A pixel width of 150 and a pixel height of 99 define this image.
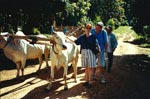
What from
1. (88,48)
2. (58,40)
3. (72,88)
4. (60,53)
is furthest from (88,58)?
(58,40)

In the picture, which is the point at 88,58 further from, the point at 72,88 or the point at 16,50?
the point at 16,50

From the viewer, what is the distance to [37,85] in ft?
36.0

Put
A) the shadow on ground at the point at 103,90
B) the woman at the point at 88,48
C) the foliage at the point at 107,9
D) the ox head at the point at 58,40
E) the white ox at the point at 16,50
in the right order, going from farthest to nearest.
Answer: the foliage at the point at 107,9
the white ox at the point at 16,50
the woman at the point at 88,48
the shadow on ground at the point at 103,90
the ox head at the point at 58,40

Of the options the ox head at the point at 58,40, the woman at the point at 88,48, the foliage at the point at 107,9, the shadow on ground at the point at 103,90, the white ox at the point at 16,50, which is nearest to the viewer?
the ox head at the point at 58,40

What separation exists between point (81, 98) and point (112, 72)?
15.5 feet

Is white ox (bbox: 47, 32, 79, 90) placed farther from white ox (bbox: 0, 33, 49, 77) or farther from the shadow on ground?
white ox (bbox: 0, 33, 49, 77)

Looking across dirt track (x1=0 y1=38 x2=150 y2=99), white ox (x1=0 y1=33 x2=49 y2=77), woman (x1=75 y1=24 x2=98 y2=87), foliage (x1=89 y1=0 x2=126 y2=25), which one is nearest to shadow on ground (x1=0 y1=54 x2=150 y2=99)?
dirt track (x1=0 y1=38 x2=150 y2=99)

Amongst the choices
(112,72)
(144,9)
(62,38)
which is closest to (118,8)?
(144,9)

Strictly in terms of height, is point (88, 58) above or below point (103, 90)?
above

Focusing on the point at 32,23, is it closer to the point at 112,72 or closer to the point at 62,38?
the point at 112,72

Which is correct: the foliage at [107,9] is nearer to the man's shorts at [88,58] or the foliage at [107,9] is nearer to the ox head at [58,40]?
the man's shorts at [88,58]

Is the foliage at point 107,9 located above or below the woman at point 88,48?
above

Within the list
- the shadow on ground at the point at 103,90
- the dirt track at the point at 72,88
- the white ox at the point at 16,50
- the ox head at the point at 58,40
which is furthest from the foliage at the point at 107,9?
the ox head at the point at 58,40

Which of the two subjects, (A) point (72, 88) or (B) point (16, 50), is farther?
(B) point (16, 50)
